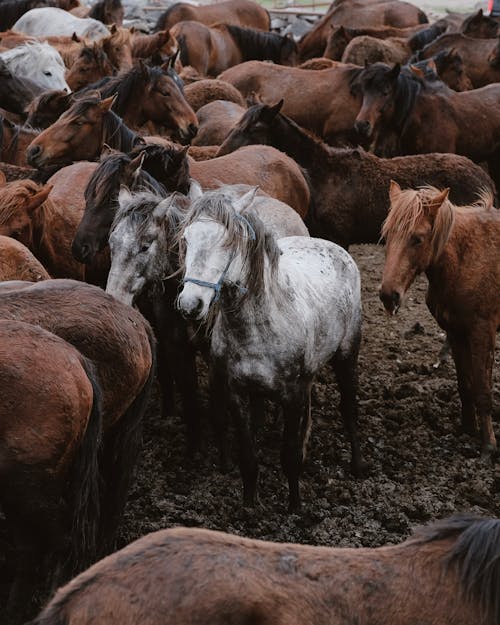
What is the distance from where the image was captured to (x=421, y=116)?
9930 millimetres

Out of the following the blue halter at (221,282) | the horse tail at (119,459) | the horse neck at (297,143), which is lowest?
the horse neck at (297,143)

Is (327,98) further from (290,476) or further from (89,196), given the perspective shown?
(290,476)

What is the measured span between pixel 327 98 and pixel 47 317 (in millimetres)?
8189

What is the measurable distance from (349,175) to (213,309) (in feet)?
12.7

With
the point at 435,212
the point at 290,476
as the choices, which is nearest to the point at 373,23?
the point at 435,212

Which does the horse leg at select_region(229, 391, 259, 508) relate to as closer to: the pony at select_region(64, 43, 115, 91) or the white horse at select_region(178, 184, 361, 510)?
the white horse at select_region(178, 184, 361, 510)

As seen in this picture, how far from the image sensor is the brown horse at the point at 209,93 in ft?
35.9

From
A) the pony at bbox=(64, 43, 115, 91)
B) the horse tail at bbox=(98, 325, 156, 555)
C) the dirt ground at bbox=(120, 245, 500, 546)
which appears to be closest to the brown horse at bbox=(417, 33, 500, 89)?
the pony at bbox=(64, 43, 115, 91)

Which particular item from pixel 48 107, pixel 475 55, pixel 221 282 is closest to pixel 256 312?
pixel 221 282

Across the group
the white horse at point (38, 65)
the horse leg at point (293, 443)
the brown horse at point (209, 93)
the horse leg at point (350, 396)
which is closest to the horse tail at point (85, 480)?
the horse leg at point (293, 443)

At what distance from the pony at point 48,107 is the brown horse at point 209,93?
9.17 feet

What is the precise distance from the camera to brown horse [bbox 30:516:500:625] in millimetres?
2197

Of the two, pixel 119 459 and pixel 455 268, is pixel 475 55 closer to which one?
pixel 455 268

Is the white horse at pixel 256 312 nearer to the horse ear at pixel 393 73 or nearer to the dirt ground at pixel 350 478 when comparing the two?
the dirt ground at pixel 350 478
